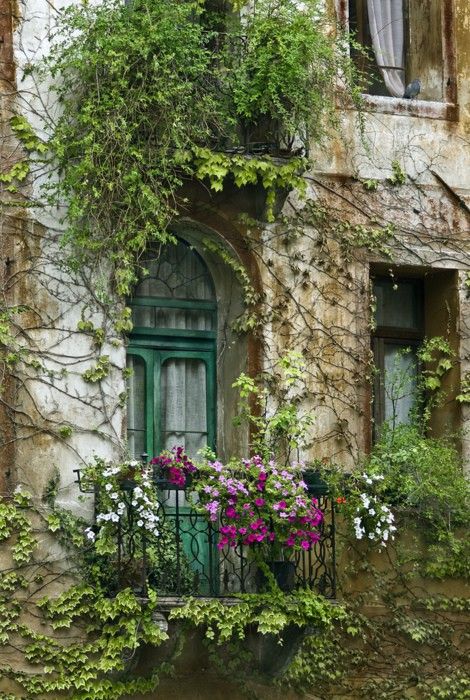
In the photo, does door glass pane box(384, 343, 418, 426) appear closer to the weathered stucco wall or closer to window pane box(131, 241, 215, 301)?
the weathered stucco wall

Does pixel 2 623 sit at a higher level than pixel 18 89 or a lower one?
lower

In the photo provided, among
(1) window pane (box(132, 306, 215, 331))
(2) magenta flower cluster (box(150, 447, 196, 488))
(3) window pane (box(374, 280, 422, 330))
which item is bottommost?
(2) magenta flower cluster (box(150, 447, 196, 488))

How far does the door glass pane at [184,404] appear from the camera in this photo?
17.5 metres

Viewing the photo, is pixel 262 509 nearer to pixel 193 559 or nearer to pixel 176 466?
pixel 176 466

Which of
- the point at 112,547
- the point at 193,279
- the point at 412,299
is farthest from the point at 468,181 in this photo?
the point at 112,547

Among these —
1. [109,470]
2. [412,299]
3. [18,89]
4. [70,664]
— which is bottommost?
[70,664]

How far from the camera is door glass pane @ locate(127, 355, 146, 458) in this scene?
680 inches

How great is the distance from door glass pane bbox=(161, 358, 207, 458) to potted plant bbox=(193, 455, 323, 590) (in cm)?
113

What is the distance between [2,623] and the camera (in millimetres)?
15875

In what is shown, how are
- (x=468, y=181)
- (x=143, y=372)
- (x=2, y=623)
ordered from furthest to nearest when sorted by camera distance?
(x=468, y=181), (x=143, y=372), (x=2, y=623)

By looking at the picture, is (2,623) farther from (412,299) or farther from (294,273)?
(412,299)

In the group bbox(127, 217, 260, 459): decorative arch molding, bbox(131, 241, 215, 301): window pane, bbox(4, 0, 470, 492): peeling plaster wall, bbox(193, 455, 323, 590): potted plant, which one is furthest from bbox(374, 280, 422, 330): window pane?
bbox(193, 455, 323, 590): potted plant

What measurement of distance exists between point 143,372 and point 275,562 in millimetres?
2135

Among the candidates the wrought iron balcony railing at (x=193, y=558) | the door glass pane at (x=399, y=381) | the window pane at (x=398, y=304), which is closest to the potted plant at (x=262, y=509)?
the wrought iron balcony railing at (x=193, y=558)
